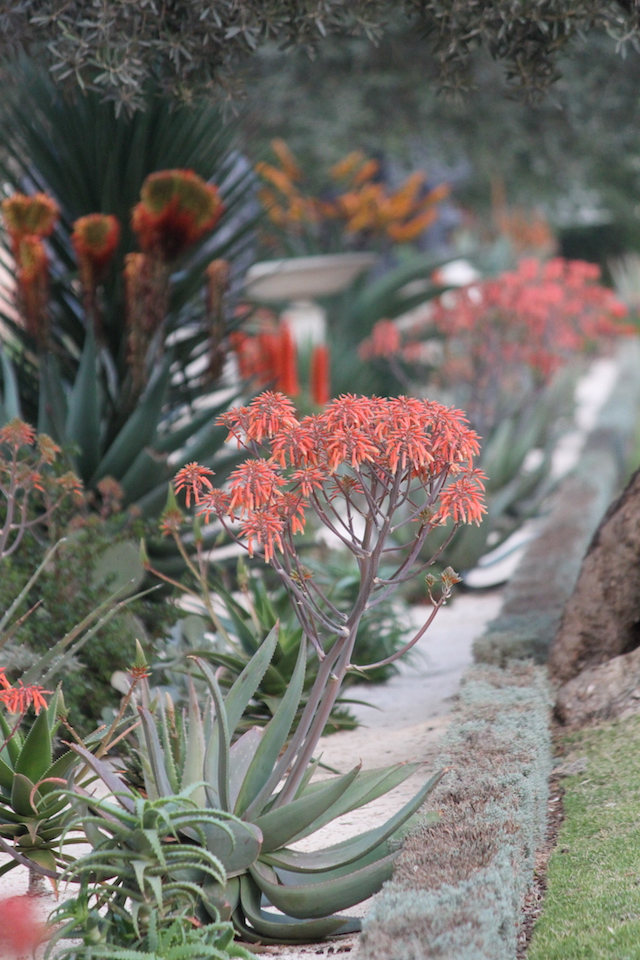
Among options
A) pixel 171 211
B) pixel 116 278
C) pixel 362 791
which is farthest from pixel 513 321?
pixel 362 791

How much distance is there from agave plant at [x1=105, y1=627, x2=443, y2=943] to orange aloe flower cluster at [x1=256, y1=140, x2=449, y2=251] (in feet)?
32.0

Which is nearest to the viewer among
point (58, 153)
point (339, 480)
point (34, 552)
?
point (339, 480)

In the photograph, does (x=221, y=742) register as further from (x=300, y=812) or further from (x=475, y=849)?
(x=475, y=849)

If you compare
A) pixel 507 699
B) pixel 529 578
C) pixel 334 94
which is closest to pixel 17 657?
pixel 507 699

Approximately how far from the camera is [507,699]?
3.73 m

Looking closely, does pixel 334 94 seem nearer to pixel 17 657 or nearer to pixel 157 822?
pixel 17 657

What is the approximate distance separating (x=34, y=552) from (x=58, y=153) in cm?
231

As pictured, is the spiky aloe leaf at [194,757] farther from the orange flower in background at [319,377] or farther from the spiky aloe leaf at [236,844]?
the orange flower in background at [319,377]

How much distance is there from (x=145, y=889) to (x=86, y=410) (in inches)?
119

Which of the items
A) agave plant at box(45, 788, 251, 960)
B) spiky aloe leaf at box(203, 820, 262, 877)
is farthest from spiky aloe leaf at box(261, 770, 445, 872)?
agave plant at box(45, 788, 251, 960)

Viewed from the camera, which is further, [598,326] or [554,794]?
[598,326]

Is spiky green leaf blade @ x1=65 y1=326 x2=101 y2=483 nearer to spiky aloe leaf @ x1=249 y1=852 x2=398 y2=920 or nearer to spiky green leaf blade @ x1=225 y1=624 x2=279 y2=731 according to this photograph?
spiky green leaf blade @ x1=225 y1=624 x2=279 y2=731

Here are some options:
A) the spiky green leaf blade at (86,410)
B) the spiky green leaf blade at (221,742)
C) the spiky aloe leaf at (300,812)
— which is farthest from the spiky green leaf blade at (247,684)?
the spiky green leaf blade at (86,410)

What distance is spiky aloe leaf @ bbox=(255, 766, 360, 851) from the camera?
273 centimetres
